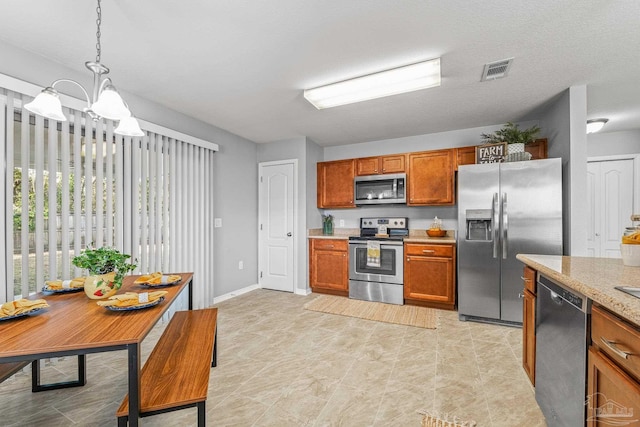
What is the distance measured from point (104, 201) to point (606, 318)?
3522mm

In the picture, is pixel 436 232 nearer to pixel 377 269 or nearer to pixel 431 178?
pixel 431 178

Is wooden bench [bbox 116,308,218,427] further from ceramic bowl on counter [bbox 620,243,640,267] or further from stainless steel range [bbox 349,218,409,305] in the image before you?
stainless steel range [bbox 349,218,409,305]

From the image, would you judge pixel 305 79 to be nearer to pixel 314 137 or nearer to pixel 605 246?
pixel 314 137

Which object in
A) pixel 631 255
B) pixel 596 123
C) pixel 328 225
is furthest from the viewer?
pixel 328 225

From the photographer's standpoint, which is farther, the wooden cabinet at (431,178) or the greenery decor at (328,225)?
the greenery decor at (328,225)

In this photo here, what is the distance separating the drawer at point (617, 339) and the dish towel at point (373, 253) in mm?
2823

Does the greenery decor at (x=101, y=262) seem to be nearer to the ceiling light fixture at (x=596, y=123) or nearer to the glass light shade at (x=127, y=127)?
the glass light shade at (x=127, y=127)

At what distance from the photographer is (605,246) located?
3.98 m

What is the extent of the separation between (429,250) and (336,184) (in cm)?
179

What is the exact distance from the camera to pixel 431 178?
3.92 metres

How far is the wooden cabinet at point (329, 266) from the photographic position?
4191 mm

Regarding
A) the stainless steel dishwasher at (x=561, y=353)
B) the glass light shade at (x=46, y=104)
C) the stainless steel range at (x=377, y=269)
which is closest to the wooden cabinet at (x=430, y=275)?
the stainless steel range at (x=377, y=269)

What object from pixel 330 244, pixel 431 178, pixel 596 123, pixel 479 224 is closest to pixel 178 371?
pixel 330 244

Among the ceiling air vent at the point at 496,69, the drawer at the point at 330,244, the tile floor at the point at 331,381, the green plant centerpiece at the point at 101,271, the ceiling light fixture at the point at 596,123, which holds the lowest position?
the tile floor at the point at 331,381
